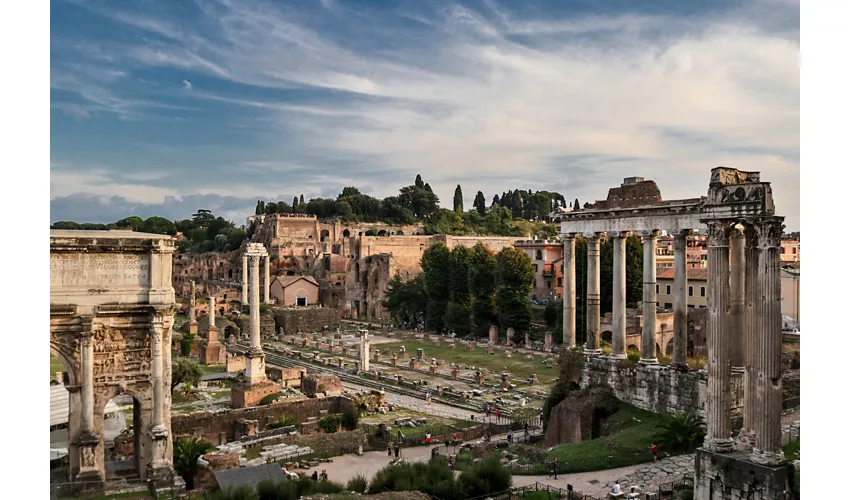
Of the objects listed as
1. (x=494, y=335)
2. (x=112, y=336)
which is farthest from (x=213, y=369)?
(x=112, y=336)

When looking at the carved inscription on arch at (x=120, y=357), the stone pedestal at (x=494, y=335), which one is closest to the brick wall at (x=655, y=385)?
the carved inscription on arch at (x=120, y=357)

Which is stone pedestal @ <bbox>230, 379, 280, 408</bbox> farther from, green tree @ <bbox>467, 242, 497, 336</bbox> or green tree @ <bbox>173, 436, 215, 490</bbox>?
green tree @ <bbox>467, 242, 497, 336</bbox>

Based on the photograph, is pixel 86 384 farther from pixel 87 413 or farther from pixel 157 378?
pixel 157 378

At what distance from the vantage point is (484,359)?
84.8 ft

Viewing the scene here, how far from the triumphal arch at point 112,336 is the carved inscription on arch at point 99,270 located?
1 cm

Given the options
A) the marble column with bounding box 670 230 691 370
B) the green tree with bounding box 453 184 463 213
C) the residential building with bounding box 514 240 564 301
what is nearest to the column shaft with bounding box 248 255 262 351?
the marble column with bounding box 670 230 691 370

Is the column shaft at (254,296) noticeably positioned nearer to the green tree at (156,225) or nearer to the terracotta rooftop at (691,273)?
the green tree at (156,225)

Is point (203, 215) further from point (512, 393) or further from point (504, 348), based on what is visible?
point (512, 393)

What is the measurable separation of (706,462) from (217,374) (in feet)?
60.5

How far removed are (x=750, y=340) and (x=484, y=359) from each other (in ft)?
62.8

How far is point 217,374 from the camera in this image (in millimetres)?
22828

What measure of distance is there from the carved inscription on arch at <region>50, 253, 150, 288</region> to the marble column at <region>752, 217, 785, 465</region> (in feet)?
25.6

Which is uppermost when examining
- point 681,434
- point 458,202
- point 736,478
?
point 458,202

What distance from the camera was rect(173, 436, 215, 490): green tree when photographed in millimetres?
10695
